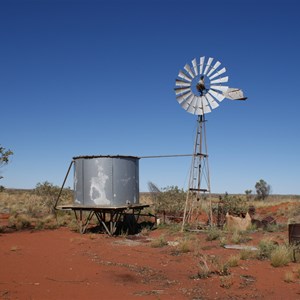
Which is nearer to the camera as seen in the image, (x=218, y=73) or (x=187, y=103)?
(x=218, y=73)

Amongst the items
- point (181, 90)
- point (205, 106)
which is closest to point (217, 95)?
point (205, 106)

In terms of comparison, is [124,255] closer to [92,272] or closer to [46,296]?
[92,272]

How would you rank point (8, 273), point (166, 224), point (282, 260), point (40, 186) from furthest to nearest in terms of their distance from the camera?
point (40, 186) < point (166, 224) < point (282, 260) < point (8, 273)

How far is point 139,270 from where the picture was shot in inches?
403

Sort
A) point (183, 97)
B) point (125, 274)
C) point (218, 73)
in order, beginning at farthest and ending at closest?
1. point (183, 97)
2. point (218, 73)
3. point (125, 274)

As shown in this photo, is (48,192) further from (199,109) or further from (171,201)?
(199,109)

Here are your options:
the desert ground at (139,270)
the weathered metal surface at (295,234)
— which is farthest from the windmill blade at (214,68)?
the weathered metal surface at (295,234)

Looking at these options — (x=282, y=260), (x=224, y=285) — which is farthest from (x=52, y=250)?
(x=282, y=260)

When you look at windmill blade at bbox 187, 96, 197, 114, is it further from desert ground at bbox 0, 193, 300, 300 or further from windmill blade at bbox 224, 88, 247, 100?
desert ground at bbox 0, 193, 300, 300

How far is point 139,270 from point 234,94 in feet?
37.2

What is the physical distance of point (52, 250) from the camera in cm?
1293

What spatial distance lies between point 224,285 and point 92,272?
3.36 m

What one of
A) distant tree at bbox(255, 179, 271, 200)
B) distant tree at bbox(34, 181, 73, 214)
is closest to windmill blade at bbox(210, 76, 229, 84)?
distant tree at bbox(34, 181, 73, 214)

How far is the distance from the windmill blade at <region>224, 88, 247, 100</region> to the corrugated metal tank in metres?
5.86
